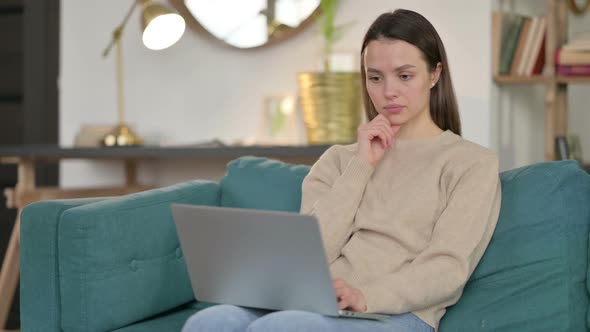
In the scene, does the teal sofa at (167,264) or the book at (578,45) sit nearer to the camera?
the teal sofa at (167,264)

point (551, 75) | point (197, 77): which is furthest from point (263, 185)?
point (197, 77)

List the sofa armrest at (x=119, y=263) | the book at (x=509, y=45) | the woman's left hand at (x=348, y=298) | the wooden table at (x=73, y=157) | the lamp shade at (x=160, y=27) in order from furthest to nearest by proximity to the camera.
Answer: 1. the lamp shade at (x=160, y=27)
2. the book at (x=509, y=45)
3. the wooden table at (x=73, y=157)
4. the sofa armrest at (x=119, y=263)
5. the woman's left hand at (x=348, y=298)

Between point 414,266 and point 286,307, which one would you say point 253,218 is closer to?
point 286,307

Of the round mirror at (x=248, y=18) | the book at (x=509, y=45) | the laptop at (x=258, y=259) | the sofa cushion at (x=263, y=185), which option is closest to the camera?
the laptop at (x=258, y=259)

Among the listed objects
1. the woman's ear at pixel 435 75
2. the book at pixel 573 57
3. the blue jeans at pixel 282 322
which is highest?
the book at pixel 573 57

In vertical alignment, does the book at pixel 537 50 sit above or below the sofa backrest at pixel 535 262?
above

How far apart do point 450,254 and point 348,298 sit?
211 mm

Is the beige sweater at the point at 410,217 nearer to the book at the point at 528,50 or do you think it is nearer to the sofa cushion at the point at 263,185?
the sofa cushion at the point at 263,185

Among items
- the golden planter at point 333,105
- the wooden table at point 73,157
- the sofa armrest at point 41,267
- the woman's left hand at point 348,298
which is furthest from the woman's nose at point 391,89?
the golden planter at point 333,105

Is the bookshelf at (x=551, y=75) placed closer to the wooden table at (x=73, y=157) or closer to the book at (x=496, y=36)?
the book at (x=496, y=36)

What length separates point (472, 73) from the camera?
3322mm

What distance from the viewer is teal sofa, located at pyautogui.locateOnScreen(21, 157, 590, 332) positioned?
2035mm

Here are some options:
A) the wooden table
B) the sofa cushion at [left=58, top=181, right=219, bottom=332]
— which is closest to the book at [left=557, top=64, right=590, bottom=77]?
the wooden table

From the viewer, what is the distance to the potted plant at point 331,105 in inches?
130
